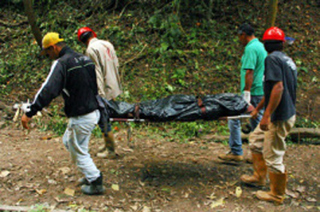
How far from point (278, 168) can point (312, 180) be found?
1.41 m

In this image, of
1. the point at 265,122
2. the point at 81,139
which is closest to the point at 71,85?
the point at 81,139

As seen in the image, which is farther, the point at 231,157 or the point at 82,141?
the point at 231,157

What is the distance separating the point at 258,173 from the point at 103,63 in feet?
10.1

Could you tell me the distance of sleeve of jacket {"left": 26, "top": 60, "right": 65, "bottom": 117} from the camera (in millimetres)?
3646

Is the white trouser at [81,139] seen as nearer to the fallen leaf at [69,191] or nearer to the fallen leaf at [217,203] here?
the fallen leaf at [69,191]

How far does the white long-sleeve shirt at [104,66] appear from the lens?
4.97 metres

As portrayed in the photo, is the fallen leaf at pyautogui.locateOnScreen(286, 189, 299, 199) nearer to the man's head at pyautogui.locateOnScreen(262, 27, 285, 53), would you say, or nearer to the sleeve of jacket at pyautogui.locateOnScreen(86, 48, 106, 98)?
the man's head at pyautogui.locateOnScreen(262, 27, 285, 53)

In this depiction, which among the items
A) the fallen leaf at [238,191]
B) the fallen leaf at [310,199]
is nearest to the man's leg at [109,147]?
the fallen leaf at [238,191]

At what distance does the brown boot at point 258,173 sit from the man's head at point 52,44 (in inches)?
127

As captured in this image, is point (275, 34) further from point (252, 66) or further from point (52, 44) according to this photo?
point (52, 44)

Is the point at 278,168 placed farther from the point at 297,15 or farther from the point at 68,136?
the point at 297,15

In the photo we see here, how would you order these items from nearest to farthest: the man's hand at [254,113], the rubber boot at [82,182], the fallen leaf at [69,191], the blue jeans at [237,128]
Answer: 1. the fallen leaf at [69,191]
2. the man's hand at [254,113]
3. the rubber boot at [82,182]
4. the blue jeans at [237,128]

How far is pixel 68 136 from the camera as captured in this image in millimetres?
4023

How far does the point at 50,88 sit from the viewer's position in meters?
3.65
